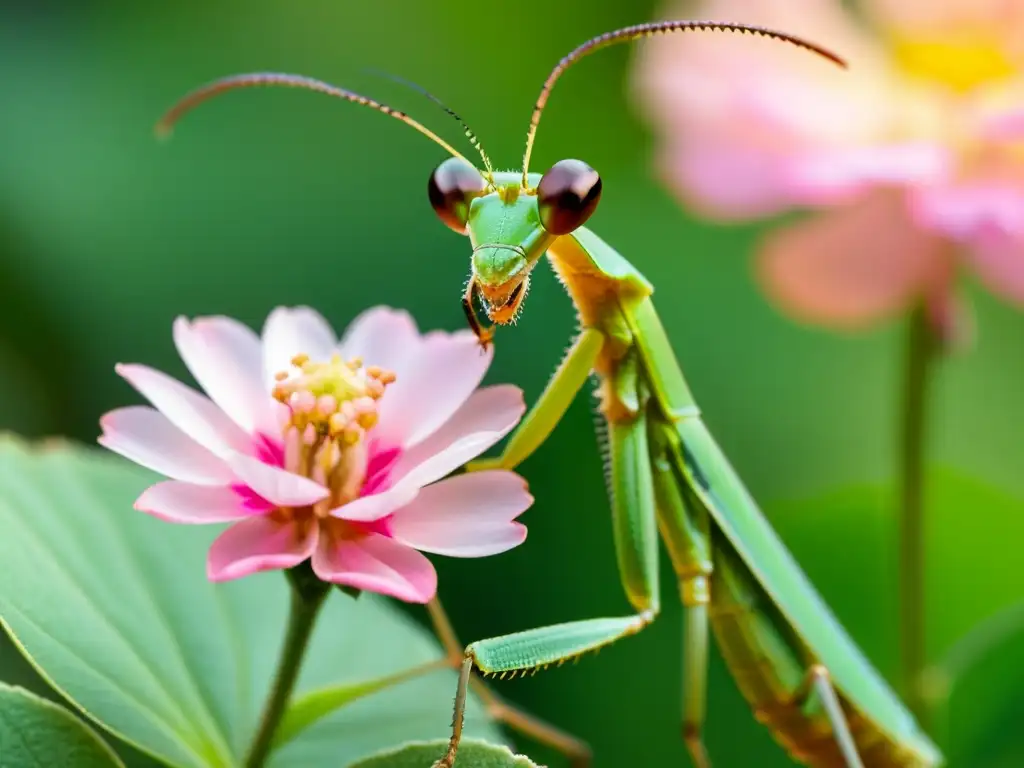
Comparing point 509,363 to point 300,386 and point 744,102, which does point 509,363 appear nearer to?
point 744,102

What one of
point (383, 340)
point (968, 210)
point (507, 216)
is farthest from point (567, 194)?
point (968, 210)

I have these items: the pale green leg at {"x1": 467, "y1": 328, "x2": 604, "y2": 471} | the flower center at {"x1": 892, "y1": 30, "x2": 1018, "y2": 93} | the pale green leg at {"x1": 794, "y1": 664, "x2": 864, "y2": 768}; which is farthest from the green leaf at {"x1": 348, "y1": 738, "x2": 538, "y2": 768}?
the flower center at {"x1": 892, "y1": 30, "x2": 1018, "y2": 93}

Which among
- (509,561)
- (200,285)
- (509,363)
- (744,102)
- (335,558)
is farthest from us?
(200,285)

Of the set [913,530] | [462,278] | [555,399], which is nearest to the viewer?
[555,399]

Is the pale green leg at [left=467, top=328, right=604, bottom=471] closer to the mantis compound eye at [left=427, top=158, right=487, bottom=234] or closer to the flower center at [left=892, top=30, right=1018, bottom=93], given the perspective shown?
the mantis compound eye at [left=427, top=158, right=487, bottom=234]

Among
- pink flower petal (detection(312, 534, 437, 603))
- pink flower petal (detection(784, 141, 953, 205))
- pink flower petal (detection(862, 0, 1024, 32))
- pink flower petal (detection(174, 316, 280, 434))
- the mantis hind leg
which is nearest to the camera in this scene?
pink flower petal (detection(312, 534, 437, 603))

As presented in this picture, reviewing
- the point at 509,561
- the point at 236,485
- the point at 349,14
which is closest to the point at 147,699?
the point at 236,485

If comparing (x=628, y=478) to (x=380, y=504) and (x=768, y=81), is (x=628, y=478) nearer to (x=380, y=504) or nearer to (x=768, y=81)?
(x=380, y=504)
